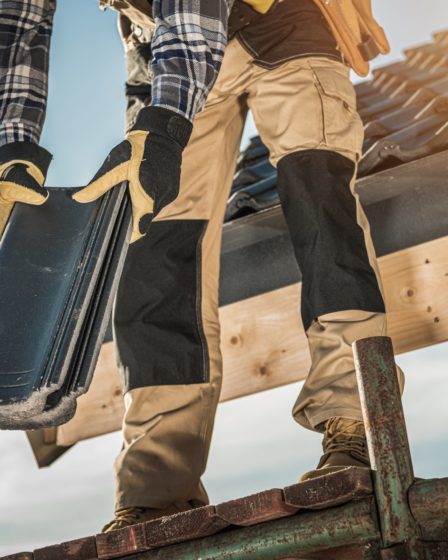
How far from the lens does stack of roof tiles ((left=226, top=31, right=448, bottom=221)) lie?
3848mm

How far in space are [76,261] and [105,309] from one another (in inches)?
6.2

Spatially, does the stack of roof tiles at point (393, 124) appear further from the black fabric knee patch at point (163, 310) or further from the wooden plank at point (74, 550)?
the wooden plank at point (74, 550)

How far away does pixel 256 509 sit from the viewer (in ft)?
6.39

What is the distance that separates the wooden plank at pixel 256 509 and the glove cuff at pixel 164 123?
0.93 meters

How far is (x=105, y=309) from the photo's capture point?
84.6 inches

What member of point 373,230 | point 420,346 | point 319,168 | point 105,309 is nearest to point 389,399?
point 105,309

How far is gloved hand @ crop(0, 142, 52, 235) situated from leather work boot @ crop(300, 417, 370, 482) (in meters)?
0.98

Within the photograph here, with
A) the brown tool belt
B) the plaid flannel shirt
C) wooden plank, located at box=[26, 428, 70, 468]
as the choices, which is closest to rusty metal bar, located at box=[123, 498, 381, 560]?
the plaid flannel shirt

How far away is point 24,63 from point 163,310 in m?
0.91

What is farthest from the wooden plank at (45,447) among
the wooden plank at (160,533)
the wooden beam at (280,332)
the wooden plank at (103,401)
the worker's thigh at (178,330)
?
the wooden plank at (160,533)

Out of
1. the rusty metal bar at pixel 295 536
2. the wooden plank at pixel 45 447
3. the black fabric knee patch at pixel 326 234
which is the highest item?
the black fabric knee patch at pixel 326 234

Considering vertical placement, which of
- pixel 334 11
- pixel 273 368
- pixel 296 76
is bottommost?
pixel 273 368

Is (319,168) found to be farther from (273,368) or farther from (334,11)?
(273,368)

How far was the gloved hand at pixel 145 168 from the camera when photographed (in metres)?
2.23
